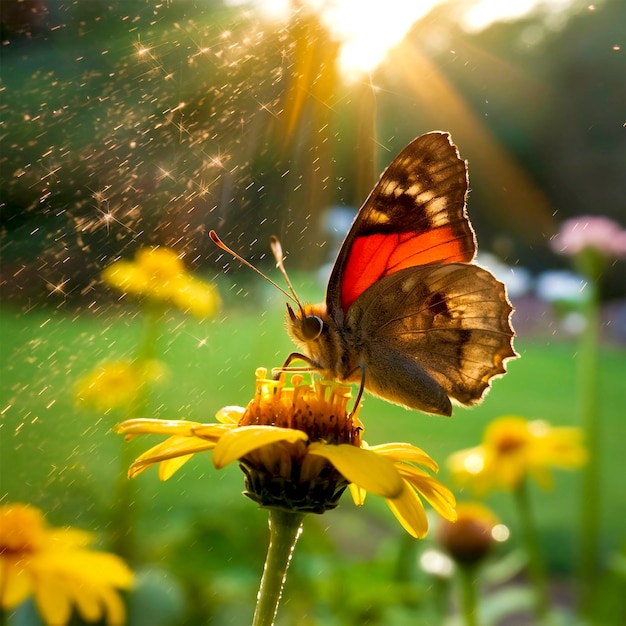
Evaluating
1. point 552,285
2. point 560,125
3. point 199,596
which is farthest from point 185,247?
point 560,125

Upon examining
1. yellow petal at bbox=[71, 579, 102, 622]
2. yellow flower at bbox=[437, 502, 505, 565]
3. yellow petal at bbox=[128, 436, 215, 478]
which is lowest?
yellow flower at bbox=[437, 502, 505, 565]

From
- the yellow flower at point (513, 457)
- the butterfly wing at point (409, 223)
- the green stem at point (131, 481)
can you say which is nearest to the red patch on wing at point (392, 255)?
the butterfly wing at point (409, 223)

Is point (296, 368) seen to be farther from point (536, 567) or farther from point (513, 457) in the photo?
point (513, 457)

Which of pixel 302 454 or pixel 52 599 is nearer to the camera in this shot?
pixel 302 454

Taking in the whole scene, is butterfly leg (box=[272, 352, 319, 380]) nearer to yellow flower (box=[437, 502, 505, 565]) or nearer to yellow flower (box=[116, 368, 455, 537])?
yellow flower (box=[116, 368, 455, 537])

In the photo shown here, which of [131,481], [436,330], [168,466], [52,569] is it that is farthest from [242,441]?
[131,481]

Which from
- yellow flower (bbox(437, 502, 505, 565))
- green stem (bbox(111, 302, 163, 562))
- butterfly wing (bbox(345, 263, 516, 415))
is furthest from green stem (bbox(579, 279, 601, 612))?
butterfly wing (bbox(345, 263, 516, 415))
